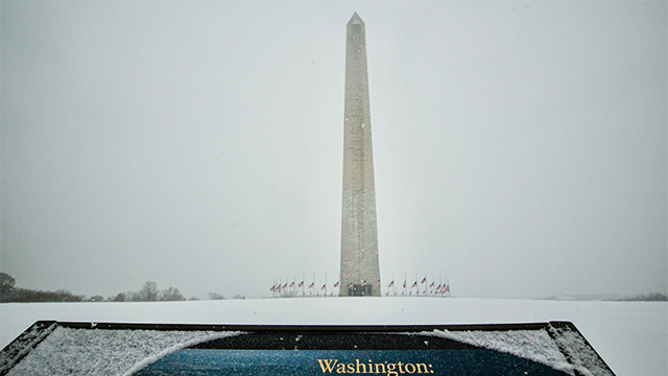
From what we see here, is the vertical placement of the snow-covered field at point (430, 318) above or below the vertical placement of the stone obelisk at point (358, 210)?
below

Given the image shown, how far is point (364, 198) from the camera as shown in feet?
41.7

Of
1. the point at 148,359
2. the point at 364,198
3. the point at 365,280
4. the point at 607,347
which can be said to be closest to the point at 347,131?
the point at 364,198

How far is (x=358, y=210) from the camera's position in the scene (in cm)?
1265

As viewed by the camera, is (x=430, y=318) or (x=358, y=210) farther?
(x=358, y=210)

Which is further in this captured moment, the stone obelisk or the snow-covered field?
the stone obelisk

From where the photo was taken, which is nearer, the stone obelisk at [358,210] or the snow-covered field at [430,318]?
the snow-covered field at [430,318]

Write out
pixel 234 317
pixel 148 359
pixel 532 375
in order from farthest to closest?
pixel 234 317 < pixel 148 359 < pixel 532 375

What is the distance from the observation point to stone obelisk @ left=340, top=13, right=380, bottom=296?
12.4 metres

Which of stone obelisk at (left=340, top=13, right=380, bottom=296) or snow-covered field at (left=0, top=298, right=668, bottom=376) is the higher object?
stone obelisk at (left=340, top=13, right=380, bottom=296)

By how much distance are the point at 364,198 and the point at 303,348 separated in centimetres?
1085

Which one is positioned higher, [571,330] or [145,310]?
[571,330]

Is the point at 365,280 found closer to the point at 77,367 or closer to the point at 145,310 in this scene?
the point at 145,310

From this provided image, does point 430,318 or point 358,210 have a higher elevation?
point 358,210

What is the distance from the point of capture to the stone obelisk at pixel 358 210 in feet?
40.6
